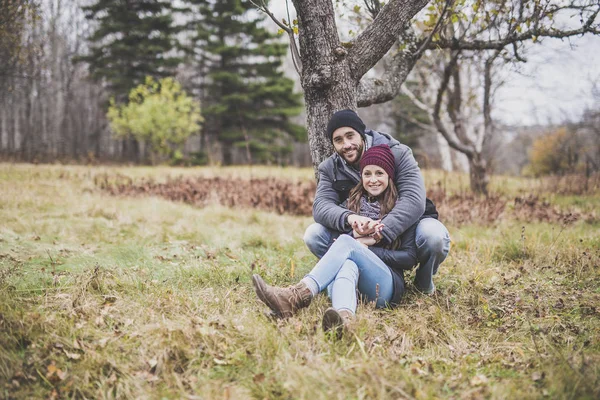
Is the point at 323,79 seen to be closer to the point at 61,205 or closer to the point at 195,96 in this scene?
the point at 61,205

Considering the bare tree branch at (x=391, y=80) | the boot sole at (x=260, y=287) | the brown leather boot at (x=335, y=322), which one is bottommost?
the brown leather boot at (x=335, y=322)

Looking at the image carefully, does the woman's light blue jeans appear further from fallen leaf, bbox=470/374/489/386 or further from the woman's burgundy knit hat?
fallen leaf, bbox=470/374/489/386

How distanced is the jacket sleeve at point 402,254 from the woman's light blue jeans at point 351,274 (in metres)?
0.08

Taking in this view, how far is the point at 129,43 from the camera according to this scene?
69.9 ft

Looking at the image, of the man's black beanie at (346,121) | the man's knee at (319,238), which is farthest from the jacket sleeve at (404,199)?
the man's knee at (319,238)

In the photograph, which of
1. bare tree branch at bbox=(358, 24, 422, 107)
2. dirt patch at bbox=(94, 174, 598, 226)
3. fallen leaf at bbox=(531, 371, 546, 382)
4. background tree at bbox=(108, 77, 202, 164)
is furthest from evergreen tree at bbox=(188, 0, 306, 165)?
fallen leaf at bbox=(531, 371, 546, 382)

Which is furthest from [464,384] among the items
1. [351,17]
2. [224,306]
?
[351,17]

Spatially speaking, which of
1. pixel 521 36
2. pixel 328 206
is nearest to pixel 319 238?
pixel 328 206

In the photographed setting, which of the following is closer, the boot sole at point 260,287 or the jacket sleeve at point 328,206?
the boot sole at point 260,287

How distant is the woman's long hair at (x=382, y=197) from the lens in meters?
2.96

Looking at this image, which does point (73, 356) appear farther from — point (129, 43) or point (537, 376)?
point (129, 43)

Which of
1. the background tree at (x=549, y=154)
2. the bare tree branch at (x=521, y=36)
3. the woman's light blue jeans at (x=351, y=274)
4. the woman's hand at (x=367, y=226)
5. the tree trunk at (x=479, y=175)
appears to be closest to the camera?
the woman's light blue jeans at (x=351, y=274)

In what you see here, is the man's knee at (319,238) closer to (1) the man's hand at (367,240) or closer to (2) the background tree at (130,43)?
(1) the man's hand at (367,240)

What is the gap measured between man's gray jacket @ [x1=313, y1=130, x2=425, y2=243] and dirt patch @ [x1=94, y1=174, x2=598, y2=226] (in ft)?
11.1
